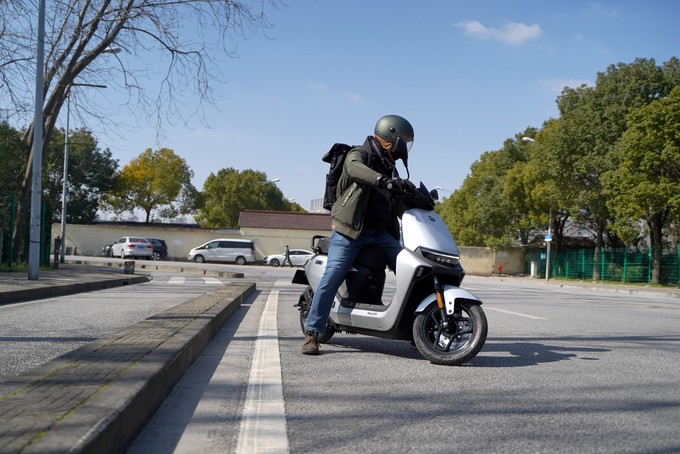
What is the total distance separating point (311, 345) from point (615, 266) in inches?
1304

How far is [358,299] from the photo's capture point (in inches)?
212

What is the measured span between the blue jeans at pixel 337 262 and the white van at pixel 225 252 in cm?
4050

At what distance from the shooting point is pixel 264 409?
3.41m

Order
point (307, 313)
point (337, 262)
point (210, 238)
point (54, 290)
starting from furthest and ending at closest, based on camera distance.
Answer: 1. point (210, 238)
2. point (54, 290)
3. point (307, 313)
4. point (337, 262)

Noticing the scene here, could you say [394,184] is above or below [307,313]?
above

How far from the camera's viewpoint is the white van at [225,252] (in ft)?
147

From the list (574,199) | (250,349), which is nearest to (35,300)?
(250,349)

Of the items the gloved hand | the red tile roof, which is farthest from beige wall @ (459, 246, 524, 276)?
the gloved hand

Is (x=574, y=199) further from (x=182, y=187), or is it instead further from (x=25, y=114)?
(x=182, y=187)

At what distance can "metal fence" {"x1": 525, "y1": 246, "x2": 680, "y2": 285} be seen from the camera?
30719mm

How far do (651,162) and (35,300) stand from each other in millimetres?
27068

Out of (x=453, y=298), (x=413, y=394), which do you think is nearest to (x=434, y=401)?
(x=413, y=394)

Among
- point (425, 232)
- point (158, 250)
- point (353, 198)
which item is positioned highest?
point (353, 198)

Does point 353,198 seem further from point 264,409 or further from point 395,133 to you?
point 264,409
